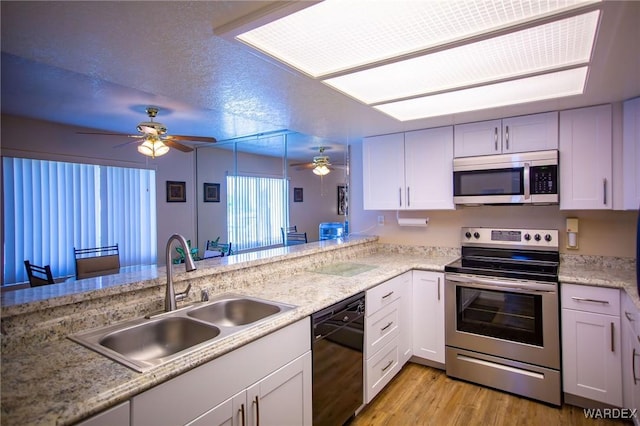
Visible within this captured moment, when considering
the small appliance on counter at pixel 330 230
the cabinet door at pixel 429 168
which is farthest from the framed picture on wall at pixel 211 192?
the cabinet door at pixel 429 168

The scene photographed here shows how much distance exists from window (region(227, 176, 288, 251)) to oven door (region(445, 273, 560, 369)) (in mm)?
3282

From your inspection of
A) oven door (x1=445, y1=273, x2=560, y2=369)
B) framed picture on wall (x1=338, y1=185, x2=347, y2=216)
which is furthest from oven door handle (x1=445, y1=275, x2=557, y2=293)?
framed picture on wall (x1=338, y1=185, x2=347, y2=216)

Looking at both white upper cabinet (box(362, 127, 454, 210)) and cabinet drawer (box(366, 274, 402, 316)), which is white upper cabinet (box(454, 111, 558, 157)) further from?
cabinet drawer (box(366, 274, 402, 316))

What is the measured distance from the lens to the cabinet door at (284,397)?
1407 millimetres

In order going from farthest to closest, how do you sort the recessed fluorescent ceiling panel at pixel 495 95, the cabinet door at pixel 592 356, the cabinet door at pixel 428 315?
the cabinet door at pixel 428 315 < the cabinet door at pixel 592 356 < the recessed fluorescent ceiling panel at pixel 495 95

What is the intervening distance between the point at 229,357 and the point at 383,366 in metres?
1.48

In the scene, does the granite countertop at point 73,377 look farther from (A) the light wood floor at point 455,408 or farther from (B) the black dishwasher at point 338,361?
(A) the light wood floor at point 455,408

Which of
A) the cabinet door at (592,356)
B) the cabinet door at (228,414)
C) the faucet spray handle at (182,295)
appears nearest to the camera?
the cabinet door at (228,414)

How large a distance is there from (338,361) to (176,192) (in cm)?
431

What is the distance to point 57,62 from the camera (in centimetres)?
160

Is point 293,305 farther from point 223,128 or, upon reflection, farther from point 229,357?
point 223,128

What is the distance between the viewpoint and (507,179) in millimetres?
2662

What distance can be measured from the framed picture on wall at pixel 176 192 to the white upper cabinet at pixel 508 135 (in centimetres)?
420

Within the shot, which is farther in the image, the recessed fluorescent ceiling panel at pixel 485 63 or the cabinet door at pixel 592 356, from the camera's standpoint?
the cabinet door at pixel 592 356
